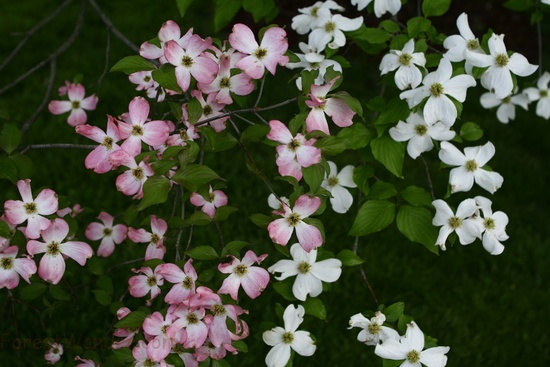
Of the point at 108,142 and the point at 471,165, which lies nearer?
the point at 108,142

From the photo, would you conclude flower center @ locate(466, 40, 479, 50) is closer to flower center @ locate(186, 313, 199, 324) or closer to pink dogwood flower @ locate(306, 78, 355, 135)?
pink dogwood flower @ locate(306, 78, 355, 135)

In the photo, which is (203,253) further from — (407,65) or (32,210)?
(407,65)

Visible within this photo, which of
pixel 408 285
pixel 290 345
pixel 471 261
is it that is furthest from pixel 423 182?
pixel 290 345

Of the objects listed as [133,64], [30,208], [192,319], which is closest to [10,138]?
[30,208]

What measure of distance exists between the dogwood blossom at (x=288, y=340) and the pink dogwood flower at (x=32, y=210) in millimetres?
511

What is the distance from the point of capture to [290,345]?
1.49m

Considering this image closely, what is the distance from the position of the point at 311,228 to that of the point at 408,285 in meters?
1.37

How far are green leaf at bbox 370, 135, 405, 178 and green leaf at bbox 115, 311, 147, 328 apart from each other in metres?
0.62

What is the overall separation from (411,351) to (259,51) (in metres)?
0.66

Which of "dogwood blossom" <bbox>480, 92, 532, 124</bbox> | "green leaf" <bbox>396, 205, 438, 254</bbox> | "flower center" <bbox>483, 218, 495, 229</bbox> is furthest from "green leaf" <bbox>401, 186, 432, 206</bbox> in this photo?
"dogwood blossom" <bbox>480, 92, 532, 124</bbox>

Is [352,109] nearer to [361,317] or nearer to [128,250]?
[361,317]

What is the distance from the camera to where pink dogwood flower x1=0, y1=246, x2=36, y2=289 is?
4.48 feet

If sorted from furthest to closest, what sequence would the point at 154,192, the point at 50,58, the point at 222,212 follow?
the point at 50,58
the point at 222,212
the point at 154,192

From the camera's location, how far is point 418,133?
1590 millimetres
